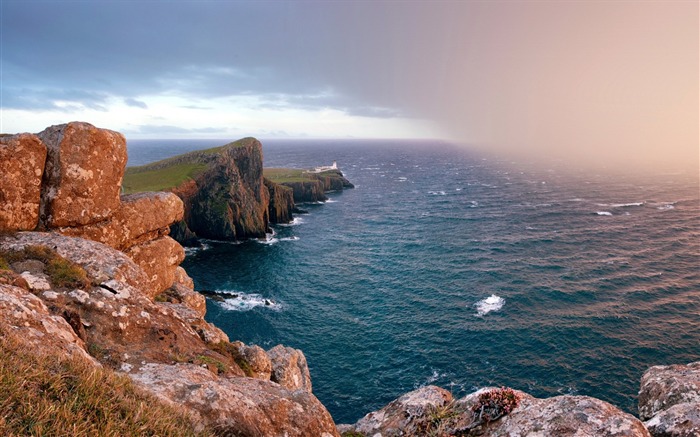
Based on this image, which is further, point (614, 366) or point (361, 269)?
point (361, 269)

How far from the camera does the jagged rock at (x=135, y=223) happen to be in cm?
1805

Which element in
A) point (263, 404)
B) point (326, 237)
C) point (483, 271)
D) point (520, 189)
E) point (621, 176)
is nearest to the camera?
point (263, 404)

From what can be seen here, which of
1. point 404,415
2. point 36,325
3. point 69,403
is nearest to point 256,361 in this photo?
point 404,415

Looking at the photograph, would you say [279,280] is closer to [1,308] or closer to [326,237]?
[326,237]

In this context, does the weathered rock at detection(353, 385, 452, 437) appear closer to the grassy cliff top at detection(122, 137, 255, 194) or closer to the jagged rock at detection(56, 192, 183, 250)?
the jagged rock at detection(56, 192, 183, 250)

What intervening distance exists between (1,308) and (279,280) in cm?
6144

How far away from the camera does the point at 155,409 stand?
22.0 feet

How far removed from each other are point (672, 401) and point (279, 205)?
108m

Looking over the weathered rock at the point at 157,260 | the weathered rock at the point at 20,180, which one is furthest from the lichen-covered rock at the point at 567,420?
the weathered rock at the point at 20,180

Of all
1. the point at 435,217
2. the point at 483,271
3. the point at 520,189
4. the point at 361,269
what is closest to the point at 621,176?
the point at 520,189

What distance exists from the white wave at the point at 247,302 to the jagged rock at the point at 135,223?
38.5 m

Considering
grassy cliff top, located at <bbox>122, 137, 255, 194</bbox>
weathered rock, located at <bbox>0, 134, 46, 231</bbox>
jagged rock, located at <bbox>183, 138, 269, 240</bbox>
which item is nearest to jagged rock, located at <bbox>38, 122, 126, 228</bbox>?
weathered rock, located at <bbox>0, 134, 46, 231</bbox>

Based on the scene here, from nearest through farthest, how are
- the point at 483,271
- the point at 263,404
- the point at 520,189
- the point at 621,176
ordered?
1. the point at 263,404
2. the point at 483,271
3. the point at 520,189
4. the point at 621,176

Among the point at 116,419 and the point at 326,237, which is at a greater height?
the point at 116,419
